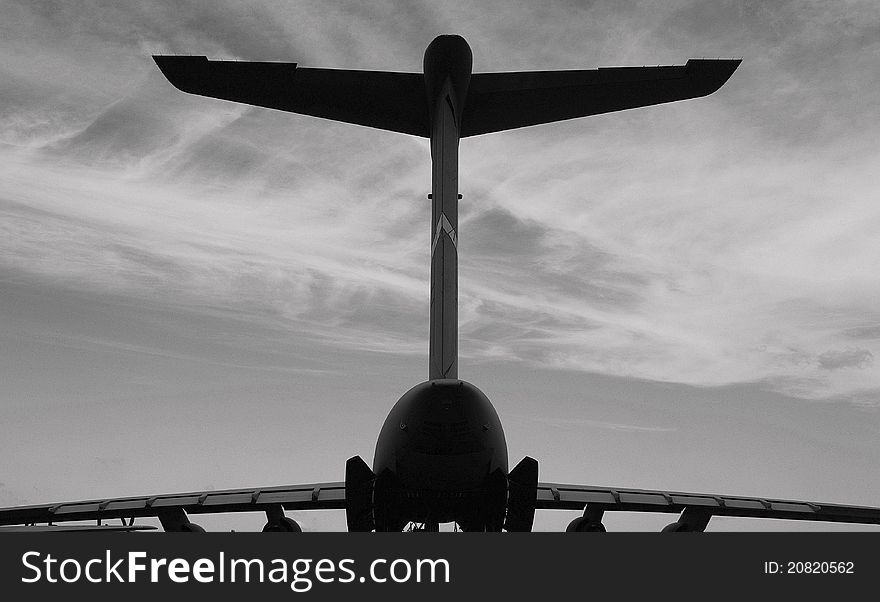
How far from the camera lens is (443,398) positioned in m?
8.59

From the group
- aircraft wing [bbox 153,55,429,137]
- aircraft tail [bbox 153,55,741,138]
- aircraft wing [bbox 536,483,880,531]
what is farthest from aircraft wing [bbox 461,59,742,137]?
aircraft wing [bbox 536,483,880,531]

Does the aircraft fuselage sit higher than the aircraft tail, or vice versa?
the aircraft tail

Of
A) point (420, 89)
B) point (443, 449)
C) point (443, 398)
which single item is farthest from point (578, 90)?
point (443, 449)

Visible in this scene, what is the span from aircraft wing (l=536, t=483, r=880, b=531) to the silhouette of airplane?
3 cm

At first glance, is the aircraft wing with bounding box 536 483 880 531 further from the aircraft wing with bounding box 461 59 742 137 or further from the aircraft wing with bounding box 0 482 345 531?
the aircraft wing with bounding box 461 59 742 137

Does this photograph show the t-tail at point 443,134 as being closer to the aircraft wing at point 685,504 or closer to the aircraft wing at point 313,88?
the aircraft wing at point 313,88

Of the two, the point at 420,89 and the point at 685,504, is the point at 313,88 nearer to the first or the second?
the point at 420,89

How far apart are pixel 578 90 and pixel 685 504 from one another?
30.5 feet

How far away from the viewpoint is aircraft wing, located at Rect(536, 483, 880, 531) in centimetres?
1711
